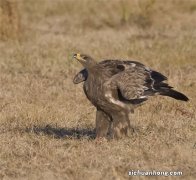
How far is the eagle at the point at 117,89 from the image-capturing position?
8430 millimetres

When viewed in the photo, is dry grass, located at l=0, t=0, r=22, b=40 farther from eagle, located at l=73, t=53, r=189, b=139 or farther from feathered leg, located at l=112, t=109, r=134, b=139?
feathered leg, located at l=112, t=109, r=134, b=139

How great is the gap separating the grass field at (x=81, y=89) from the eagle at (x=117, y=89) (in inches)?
10.2

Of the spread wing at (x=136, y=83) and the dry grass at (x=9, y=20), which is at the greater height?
the spread wing at (x=136, y=83)

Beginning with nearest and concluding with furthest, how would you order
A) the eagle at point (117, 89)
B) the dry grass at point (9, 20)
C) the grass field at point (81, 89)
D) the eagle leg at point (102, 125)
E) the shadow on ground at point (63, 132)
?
1. the grass field at point (81, 89)
2. the eagle at point (117, 89)
3. the eagle leg at point (102, 125)
4. the shadow on ground at point (63, 132)
5. the dry grass at point (9, 20)

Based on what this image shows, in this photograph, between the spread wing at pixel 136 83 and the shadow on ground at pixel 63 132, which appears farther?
the shadow on ground at pixel 63 132

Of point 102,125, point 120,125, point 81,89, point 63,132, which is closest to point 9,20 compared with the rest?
point 81,89

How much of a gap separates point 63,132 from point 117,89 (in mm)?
1357

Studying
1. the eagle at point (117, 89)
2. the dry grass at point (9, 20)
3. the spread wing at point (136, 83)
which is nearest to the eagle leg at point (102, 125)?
the eagle at point (117, 89)

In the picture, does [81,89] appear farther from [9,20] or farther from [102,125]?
[9,20]

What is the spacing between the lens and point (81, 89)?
12508 mm

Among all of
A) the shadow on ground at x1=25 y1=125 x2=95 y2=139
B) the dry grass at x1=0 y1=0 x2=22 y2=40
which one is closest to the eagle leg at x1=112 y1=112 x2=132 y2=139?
the shadow on ground at x1=25 y1=125 x2=95 y2=139

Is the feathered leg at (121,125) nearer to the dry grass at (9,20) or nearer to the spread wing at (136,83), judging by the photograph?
the spread wing at (136,83)

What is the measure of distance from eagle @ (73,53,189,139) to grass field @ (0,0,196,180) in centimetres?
26

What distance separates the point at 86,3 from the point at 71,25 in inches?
124
